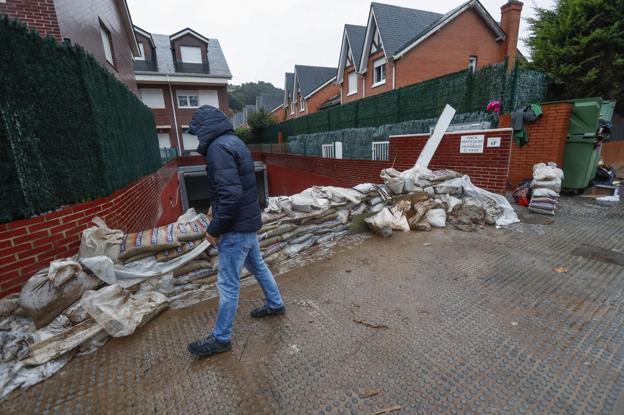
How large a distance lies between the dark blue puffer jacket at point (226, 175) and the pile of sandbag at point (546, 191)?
16.4 ft

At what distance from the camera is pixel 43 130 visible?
7.70 feet

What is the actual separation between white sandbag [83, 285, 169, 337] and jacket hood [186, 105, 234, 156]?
1.41 meters

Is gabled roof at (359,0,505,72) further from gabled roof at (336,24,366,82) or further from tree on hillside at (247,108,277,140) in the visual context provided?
tree on hillside at (247,108,277,140)

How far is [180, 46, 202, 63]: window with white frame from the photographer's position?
21656mm

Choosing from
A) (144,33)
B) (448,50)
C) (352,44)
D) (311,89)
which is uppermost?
(144,33)

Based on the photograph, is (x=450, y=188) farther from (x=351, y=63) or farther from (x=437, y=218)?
(x=351, y=63)

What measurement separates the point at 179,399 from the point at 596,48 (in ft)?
39.6

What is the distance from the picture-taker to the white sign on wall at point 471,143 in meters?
5.01

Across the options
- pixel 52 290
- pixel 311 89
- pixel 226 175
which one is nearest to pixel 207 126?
pixel 226 175

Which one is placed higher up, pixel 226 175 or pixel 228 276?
pixel 226 175

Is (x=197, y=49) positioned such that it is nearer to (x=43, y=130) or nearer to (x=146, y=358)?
(x=43, y=130)

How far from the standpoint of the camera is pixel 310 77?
97.0ft

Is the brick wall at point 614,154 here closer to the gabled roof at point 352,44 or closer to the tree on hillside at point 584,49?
the tree on hillside at point 584,49

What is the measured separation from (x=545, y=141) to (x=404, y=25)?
14.7 m
